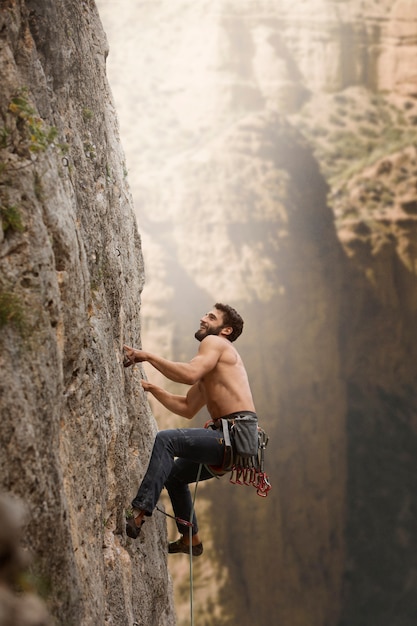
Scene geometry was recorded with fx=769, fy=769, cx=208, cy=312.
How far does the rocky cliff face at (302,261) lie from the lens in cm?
2072

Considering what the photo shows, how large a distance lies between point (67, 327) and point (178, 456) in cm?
186

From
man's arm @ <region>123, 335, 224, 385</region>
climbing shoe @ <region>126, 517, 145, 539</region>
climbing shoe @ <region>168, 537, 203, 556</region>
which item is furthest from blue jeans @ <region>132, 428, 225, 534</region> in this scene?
climbing shoe @ <region>168, 537, 203, 556</region>

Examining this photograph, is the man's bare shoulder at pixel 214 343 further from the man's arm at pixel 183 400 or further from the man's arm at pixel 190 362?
the man's arm at pixel 183 400

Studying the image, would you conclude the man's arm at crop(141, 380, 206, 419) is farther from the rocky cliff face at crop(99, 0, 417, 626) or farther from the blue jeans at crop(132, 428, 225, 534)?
the rocky cliff face at crop(99, 0, 417, 626)

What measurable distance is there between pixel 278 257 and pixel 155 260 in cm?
356

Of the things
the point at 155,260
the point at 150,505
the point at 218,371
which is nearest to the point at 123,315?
the point at 218,371

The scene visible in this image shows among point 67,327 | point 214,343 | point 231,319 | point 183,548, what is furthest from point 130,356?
point 183,548

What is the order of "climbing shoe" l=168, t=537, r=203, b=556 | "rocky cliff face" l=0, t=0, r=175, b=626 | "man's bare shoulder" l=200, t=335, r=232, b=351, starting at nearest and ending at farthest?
"rocky cliff face" l=0, t=0, r=175, b=626, "man's bare shoulder" l=200, t=335, r=232, b=351, "climbing shoe" l=168, t=537, r=203, b=556

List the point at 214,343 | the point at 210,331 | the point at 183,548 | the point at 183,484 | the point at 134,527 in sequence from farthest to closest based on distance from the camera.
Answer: the point at 183,548 < the point at 183,484 < the point at 210,331 < the point at 214,343 < the point at 134,527

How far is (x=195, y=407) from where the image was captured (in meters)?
6.58

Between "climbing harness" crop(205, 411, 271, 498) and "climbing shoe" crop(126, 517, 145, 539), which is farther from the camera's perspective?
"climbing harness" crop(205, 411, 271, 498)

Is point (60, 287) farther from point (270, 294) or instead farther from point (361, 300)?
point (361, 300)

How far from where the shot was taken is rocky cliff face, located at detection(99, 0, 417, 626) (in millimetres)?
20719

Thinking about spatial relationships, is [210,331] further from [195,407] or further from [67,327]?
[67,327]
